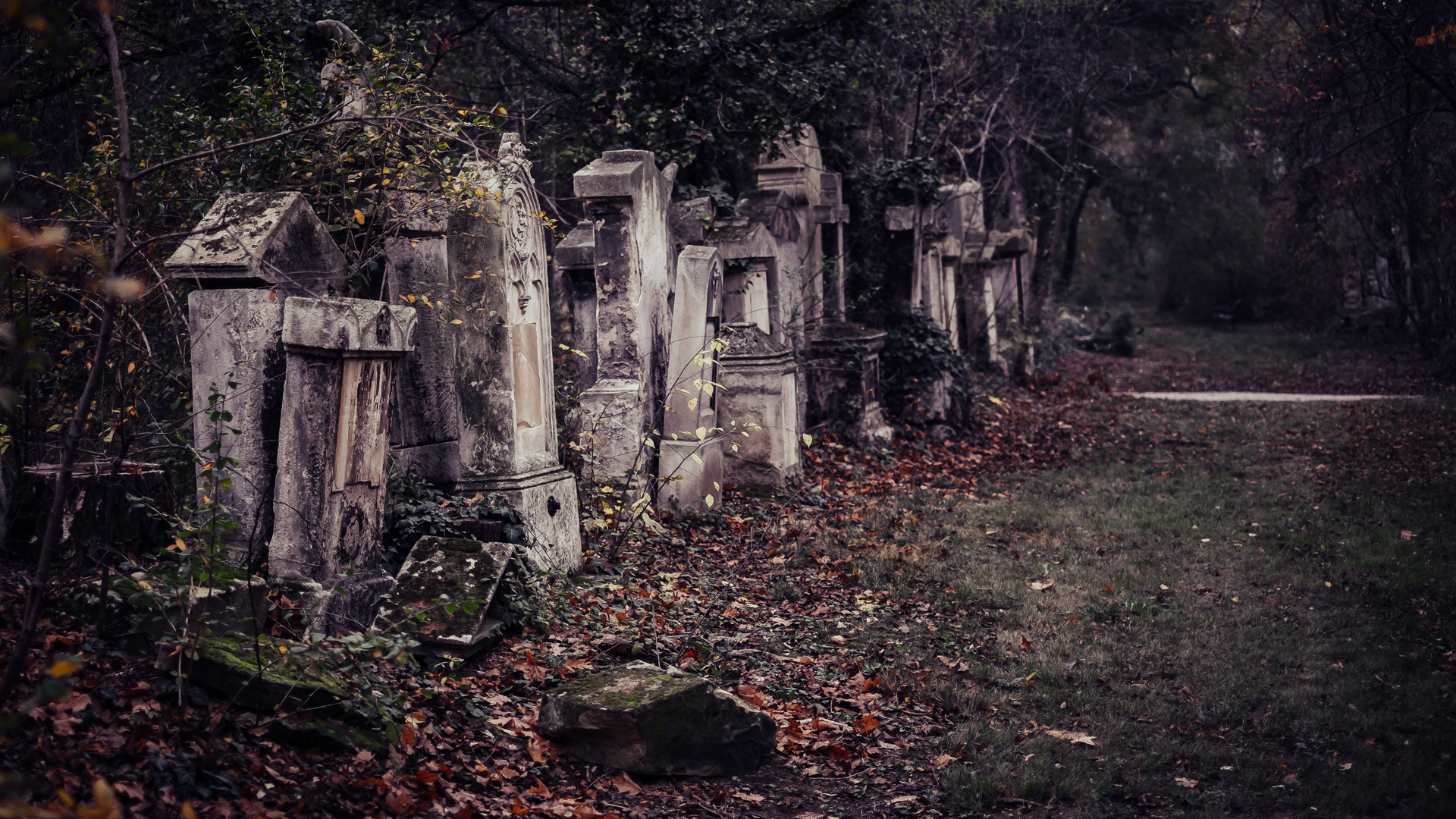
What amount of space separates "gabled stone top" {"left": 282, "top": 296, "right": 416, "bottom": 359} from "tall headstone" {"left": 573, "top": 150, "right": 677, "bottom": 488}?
2689 mm

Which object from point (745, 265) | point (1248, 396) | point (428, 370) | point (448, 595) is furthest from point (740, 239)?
point (1248, 396)

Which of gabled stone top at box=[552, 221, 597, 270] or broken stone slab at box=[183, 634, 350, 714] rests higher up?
gabled stone top at box=[552, 221, 597, 270]

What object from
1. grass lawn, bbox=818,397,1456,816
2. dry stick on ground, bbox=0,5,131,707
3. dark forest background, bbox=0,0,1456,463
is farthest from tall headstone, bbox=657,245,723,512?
dry stick on ground, bbox=0,5,131,707

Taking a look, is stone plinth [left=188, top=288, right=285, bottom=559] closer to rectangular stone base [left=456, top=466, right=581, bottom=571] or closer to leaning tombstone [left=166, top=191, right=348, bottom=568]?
leaning tombstone [left=166, top=191, right=348, bottom=568]

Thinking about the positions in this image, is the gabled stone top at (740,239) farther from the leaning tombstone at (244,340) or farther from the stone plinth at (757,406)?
the leaning tombstone at (244,340)

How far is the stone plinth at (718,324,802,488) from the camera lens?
9.20 m

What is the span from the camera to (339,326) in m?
4.44

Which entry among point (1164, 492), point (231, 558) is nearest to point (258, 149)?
point (231, 558)

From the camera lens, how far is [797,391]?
34.1ft

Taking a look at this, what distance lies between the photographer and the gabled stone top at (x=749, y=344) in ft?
30.1

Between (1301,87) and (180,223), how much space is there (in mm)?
14189

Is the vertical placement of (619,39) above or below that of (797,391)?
above

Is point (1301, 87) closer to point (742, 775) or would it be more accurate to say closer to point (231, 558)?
point (742, 775)

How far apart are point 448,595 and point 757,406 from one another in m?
4.89
